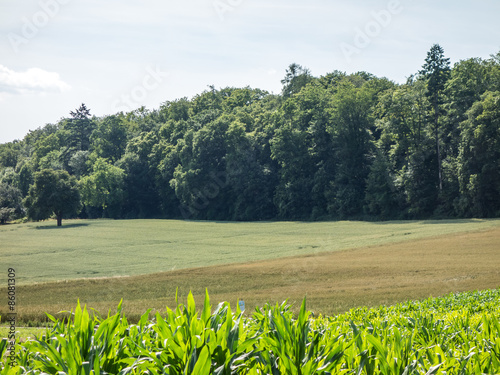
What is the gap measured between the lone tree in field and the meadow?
1289 centimetres

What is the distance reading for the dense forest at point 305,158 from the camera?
65.1m

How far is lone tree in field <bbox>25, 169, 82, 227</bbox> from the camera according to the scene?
77.8 m

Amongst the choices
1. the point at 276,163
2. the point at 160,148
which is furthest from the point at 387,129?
the point at 160,148

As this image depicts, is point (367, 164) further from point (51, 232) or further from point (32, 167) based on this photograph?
point (32, 167)

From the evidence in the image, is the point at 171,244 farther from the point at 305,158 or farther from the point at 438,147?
the point at 438,147

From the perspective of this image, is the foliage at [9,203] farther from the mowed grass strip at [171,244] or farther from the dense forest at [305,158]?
the mowed grass strip at [171,244]

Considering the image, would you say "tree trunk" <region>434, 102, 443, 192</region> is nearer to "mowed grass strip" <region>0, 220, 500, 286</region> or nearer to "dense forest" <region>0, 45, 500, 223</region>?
"dense forest" <region>0, 45, 500, 223</region>

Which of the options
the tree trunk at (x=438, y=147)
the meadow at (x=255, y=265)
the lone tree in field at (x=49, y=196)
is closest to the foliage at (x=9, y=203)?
the lone tree in field at (x=49, y=196)

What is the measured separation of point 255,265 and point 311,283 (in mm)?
8685

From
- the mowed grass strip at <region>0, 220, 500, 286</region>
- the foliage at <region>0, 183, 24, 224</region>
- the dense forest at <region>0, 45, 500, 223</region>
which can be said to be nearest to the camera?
the mowed grass strip at <region>0, 220, 500, 286</region>

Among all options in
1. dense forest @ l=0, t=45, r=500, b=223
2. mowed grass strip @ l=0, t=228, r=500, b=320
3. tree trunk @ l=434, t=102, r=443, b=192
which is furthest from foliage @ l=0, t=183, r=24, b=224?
tree trunk @ l=434, t=102, r=443, b=192

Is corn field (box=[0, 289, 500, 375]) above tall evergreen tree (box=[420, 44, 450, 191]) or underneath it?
underneath

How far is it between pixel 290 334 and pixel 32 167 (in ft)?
377

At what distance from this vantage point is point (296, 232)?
Answer: 59562mm
